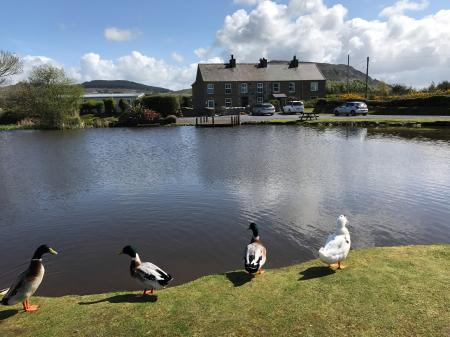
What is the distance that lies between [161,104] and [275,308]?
6494cm

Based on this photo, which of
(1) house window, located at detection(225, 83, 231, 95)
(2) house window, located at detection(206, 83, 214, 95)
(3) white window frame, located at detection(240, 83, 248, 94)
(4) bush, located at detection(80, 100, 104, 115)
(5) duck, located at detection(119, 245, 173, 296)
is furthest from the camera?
(3) white window frame, located at detection(240, 83, 248, 94)

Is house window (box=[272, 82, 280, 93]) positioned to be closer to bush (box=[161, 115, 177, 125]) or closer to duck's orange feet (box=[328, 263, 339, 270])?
bush (box=[161, 115, 177, 125])

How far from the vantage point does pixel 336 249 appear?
32.1 feet

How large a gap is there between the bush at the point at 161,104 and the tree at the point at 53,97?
1129 centimetres

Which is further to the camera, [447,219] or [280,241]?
[447,219]

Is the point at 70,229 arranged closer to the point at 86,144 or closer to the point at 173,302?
the point at 173,302

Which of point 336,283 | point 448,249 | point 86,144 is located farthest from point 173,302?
point 86,144

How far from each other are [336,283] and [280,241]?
4.73 meters

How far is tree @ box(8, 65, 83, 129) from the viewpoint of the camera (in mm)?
63250

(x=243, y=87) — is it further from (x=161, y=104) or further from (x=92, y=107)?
(x=92, y=107)

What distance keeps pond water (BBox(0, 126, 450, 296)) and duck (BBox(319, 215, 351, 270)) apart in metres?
2.18

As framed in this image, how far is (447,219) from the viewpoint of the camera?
51.5ft

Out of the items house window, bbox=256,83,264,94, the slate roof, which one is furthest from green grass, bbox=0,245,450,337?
house window, bbox=256,83,264,94

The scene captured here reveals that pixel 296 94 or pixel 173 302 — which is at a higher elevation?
pixel 296 94
